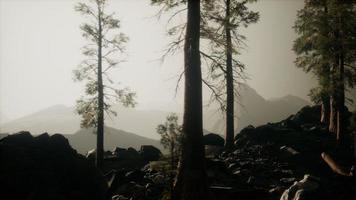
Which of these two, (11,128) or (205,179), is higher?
(205,179)

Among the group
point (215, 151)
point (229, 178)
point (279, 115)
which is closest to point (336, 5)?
point (215, 151)

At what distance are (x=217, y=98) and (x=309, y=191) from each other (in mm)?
3660

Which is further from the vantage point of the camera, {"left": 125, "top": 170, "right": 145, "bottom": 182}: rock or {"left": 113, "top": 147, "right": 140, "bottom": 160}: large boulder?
{"left": 113, "top": 147, "right": 140, "bottom": 160}: large boulder

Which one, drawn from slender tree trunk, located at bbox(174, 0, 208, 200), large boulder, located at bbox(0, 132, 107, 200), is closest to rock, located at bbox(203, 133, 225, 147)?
large boulder, located at bbox(0, 132, 107, 200)

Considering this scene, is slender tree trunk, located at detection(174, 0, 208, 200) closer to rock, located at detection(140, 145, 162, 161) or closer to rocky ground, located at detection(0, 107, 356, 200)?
rocky ground, located at detection(0, 107, 356, 200)

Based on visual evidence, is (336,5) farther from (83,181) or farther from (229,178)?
(83,181)

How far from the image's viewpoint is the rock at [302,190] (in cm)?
946

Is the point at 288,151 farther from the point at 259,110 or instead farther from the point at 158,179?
the point at 259,110

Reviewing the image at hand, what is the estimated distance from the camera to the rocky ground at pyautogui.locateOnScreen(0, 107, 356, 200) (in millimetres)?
9711

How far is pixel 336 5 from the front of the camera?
2022 cm

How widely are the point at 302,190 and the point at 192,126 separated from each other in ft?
11.5

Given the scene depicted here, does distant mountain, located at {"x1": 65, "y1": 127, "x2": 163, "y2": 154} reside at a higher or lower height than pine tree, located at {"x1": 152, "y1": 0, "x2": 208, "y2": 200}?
lower

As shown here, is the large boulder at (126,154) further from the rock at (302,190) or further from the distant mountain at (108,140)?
the distant mountain at (108,140)

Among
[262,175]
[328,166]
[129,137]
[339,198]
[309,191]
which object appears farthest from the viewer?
[129,137]
